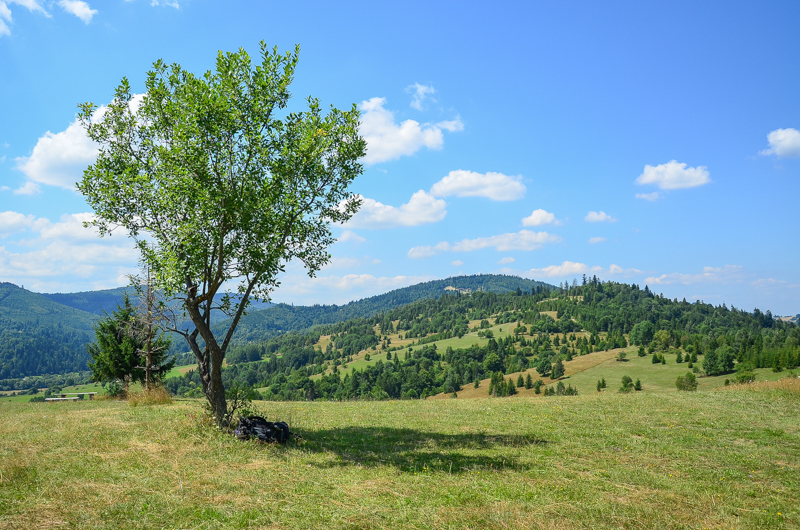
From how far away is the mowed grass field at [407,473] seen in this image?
8.41m

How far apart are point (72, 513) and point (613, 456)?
47.9ft

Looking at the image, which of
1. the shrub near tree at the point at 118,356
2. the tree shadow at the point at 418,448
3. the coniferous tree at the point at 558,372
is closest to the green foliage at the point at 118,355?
the shrub near tree at the point at 118,356

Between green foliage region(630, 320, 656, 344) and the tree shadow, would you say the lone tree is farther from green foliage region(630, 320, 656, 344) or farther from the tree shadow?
A: green foliage region(630, 320, 656, 344)

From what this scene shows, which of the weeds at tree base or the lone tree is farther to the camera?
the weeds at tree base

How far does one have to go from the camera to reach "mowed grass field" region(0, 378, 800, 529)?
8.41 meters

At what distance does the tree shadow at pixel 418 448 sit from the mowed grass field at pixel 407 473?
76 millimetres

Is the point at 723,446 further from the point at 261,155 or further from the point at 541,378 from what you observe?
the point at 541,378

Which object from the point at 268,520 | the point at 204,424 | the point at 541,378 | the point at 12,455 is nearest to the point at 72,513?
the point at 268,520

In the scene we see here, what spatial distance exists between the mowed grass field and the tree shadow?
76mm

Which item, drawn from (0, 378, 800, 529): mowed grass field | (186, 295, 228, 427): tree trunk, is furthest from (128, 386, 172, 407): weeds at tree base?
(186, 295, 228, 427): tree trunk

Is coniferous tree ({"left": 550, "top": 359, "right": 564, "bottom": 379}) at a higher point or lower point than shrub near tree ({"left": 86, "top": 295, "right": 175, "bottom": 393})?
lower

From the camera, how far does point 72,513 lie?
8109 mm

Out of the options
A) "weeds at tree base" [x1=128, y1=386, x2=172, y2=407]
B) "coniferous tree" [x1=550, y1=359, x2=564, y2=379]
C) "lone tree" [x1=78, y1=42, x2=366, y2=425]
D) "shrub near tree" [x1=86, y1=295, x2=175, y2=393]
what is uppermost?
"lone tree" [x1=78, y1=42, x2=366, y2=425]

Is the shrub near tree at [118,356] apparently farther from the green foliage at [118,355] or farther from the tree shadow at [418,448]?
the tree shadow at [418,448]
